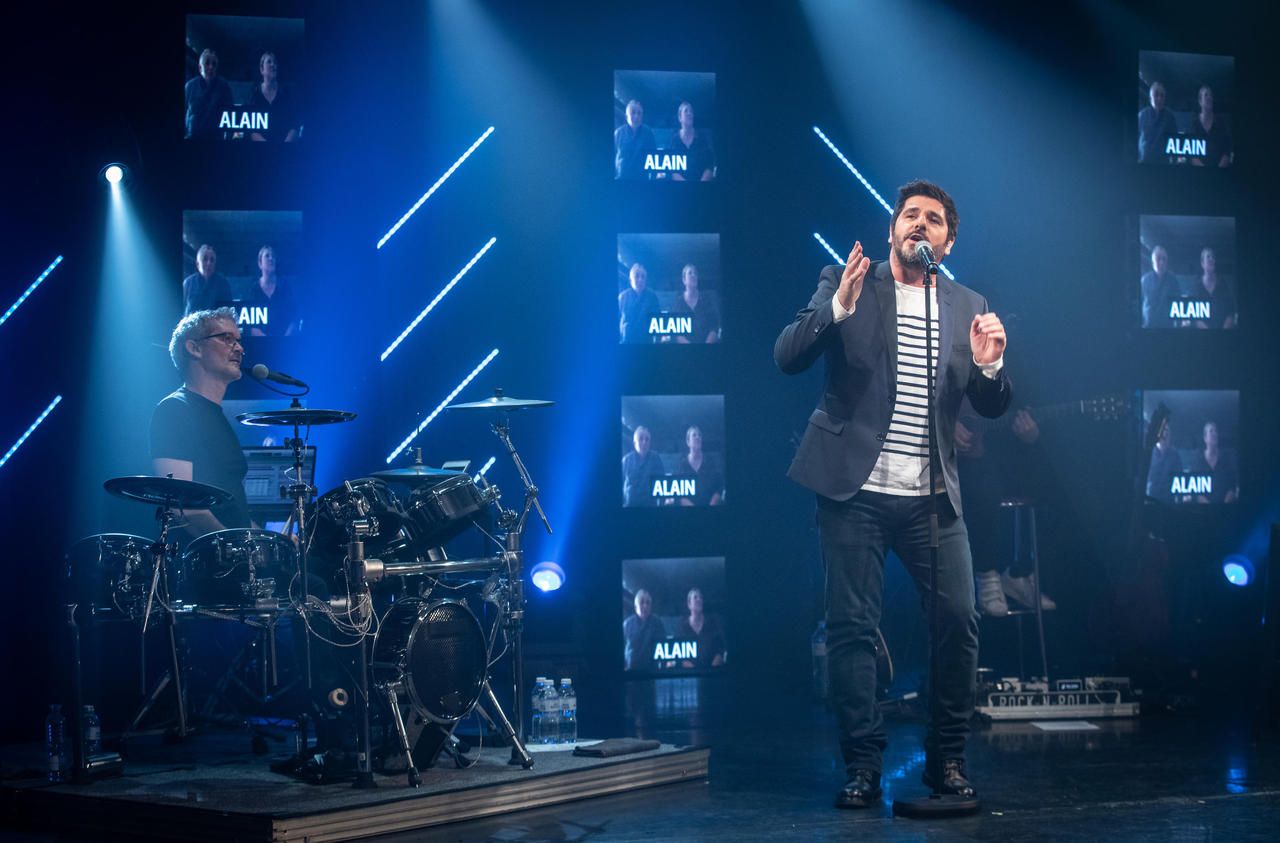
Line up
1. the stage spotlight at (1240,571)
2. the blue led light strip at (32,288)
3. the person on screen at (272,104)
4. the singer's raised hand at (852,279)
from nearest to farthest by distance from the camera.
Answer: the singer's raised hand at (852,279)
the blue led light strip at (32,288)
the person on screen at (272,104)
the stage spotlight at (1240,571)

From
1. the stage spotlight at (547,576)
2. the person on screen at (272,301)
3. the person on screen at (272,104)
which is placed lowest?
the stage spotlight at (547,576)

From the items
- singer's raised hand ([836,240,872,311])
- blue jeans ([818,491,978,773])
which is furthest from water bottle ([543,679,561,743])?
singer's raised hand ([836,240,872,311])

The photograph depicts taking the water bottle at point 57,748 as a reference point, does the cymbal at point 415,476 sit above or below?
above

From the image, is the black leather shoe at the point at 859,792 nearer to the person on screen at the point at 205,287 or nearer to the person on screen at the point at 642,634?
the person on screen at the point at 642,634

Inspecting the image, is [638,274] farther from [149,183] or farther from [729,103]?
[149,183]

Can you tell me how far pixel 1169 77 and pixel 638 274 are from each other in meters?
3.42

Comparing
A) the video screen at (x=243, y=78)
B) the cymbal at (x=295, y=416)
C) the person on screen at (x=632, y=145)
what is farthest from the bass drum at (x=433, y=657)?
the person on screen at (x=632, y=145)

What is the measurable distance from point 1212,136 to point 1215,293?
961 mm

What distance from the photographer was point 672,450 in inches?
300

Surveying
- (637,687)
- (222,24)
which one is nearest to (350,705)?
(637,687)

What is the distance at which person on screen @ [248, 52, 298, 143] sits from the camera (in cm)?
707

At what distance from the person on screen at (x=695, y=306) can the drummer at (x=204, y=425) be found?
2.64 metres

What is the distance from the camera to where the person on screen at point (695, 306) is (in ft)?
24.9

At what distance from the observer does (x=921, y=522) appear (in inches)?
163
